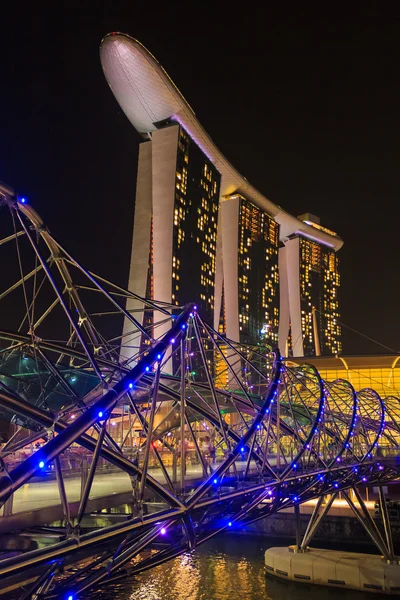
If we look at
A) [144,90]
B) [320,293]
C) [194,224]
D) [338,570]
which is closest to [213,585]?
[338,570]

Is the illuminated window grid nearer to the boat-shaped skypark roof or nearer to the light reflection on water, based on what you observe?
the boat-shaped skypark roof

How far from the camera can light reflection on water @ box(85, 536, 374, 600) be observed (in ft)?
94.8

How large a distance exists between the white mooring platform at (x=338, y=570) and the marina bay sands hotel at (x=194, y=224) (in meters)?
52.8

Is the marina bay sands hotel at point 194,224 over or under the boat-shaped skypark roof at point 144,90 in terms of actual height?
under

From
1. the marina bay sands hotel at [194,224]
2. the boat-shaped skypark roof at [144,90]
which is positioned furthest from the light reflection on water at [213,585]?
the boat-shaped skypark roof at [144,90]

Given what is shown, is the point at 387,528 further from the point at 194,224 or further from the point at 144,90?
the point at 144,90

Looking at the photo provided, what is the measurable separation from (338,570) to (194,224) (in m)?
74.0

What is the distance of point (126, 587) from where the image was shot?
98.1ft

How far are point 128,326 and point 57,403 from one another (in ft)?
157

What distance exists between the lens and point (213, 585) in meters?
30.8

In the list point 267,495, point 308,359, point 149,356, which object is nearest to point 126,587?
point 267,495

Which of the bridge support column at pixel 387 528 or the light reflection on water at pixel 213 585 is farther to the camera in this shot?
the bridge support column at pixel 387 528

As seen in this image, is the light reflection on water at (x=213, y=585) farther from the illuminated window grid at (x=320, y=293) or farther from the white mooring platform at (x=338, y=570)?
the illuminated window grid at (x=320, y=293)

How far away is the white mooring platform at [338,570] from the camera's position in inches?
1251
